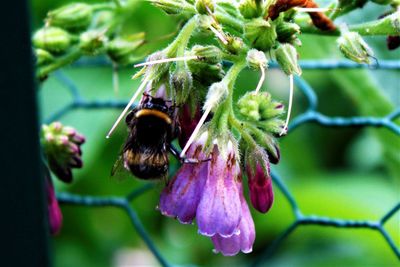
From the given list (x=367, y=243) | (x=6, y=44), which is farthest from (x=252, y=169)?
(x=367, y=243)

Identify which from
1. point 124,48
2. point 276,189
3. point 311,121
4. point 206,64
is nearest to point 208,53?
point 206,64

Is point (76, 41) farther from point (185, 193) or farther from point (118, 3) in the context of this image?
point (185, 193)

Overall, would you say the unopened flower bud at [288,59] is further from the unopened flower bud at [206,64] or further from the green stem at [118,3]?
the green stem at [118,3]

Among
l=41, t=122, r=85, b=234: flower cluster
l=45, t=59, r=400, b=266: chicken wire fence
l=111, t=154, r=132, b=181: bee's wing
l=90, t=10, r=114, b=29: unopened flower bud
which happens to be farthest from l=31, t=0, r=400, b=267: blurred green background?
l=111, t=154, r=132, b=181: bee's wing

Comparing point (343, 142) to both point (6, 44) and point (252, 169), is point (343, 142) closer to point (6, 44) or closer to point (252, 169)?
point (252, 169)

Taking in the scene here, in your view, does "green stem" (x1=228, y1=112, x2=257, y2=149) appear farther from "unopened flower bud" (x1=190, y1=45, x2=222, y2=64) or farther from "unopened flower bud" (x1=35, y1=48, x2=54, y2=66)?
"unopened flower bud" (x1=35, y1=48, x2=54, y2=66)
